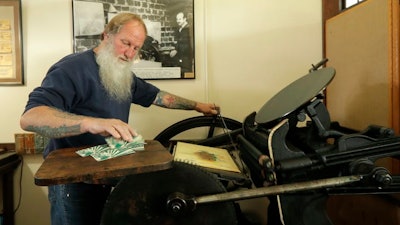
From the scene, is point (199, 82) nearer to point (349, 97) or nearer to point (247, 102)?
point (247, 102)

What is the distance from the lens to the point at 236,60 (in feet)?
7.77

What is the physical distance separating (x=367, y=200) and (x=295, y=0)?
1541 mm

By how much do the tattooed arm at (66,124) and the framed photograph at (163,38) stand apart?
3.75 feet

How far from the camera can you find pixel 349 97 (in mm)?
1891

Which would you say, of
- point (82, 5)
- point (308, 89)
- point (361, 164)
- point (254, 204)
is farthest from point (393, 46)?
point (82, 5)

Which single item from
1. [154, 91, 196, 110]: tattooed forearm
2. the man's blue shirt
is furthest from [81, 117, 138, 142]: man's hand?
[154, 91, 196, 110]: tattooed forearm

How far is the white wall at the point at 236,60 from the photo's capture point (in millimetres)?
2322

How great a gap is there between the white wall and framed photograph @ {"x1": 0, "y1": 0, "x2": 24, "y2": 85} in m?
0.16

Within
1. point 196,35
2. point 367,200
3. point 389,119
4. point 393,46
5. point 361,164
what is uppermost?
point 196,35

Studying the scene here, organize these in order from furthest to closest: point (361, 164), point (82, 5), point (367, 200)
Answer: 1. point (82, 5)
2. point (367, 200)
3. point (361, 164)

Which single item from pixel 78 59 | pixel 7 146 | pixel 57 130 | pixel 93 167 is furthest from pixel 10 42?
pixel 93 167

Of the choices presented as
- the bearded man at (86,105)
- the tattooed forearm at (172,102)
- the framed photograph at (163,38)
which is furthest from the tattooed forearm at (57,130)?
the framed photograph at (163,38)

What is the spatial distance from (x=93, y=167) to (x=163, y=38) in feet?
4.91

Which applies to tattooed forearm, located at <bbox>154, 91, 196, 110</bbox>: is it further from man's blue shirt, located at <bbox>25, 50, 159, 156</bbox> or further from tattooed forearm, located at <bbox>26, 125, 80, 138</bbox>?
tattooed forearm, located at <bbox>26, 125, 80, 138</bbox>
